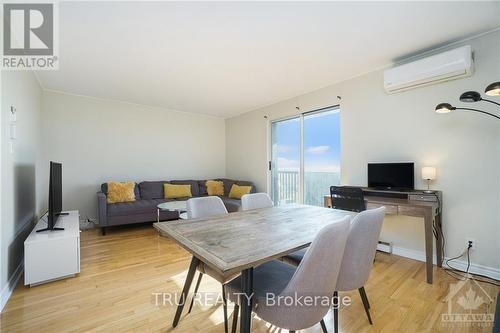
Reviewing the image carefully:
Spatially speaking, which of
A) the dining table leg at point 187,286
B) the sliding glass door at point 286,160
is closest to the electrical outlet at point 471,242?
the sliding glass door at point 286,160

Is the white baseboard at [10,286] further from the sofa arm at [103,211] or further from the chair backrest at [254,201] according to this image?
the chair backrest at [254,201]

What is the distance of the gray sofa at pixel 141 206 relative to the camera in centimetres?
371

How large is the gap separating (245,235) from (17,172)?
2656 mm

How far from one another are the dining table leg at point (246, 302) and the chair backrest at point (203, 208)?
861 millimetres

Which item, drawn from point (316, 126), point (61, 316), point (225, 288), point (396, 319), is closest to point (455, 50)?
point (316, 126)

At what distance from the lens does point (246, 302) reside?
3.54 feet

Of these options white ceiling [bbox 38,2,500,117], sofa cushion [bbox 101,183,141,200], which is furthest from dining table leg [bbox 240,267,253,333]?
sofa cushion [bbox 101,183,141,200]

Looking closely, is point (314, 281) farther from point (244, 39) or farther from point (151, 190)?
point (151, 190)

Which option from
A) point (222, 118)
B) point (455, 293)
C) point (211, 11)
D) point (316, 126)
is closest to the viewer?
point (211, 11)

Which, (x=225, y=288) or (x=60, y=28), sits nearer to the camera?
(x=225, y=288)

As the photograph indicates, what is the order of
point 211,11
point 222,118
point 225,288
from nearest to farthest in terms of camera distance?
point 225,288 → point 211,11 → point 222,118

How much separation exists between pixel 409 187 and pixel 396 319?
1.59 meters

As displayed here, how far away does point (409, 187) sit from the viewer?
2.71 meters

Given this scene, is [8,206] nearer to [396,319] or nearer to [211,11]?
[211,11]
